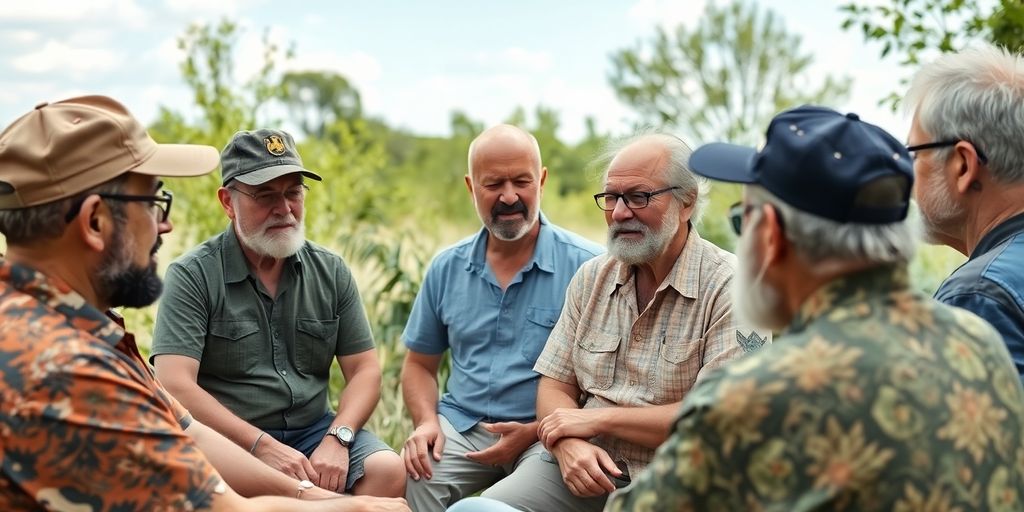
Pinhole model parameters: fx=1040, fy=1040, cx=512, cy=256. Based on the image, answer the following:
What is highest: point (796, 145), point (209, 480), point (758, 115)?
point (796, 145)

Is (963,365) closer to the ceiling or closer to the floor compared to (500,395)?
closer to the ceiling

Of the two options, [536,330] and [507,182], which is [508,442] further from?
[507,182]

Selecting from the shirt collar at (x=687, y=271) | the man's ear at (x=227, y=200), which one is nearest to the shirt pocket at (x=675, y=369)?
the shirt collar at (x=687, y=271)

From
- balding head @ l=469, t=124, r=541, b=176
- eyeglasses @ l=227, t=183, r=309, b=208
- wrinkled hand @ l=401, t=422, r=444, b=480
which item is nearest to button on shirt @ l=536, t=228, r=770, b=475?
wrinkled hand @ l=401, t=422, r=444, b=480

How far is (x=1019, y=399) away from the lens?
163 centimetres

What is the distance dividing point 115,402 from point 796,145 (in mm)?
1253

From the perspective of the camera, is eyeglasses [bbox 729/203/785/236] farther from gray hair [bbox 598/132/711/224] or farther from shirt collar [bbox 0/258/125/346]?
gray hair [bbox 598/132/711/224]

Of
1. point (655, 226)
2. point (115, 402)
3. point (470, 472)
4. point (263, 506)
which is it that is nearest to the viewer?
point (115, 402)

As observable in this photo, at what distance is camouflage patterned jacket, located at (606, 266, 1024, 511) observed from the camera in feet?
4.73

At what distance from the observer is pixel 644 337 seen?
317 centimetres

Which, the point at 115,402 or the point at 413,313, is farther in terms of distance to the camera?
the point at 413,313

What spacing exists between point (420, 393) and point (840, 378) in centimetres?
248

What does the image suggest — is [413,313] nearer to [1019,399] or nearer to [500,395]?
[500,395]

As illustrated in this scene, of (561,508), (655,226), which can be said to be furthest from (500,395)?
(655,226)
